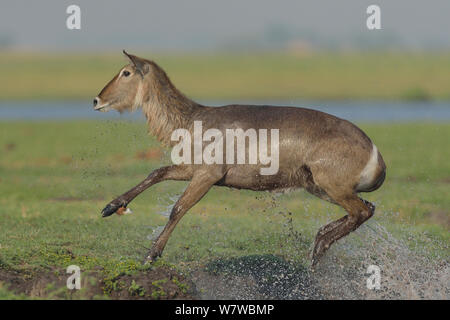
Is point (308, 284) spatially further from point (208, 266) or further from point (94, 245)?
point (94, 245)

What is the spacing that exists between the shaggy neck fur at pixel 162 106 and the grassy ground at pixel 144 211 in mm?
912

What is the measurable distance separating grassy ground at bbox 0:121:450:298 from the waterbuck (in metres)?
0.60

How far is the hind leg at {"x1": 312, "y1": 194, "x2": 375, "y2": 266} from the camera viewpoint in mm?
6391

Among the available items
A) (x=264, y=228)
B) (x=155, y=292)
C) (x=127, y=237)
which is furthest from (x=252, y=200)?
(x=155, y=292)

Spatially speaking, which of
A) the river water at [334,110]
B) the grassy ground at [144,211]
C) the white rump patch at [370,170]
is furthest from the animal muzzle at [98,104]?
the river water at [334,110]

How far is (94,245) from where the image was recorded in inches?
289

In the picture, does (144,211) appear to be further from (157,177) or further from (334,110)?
(334,110)

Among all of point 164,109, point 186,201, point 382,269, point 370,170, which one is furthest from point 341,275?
point 164,109

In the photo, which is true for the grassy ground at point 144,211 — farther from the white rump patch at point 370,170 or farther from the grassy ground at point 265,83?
the grassy ground at point 265,83

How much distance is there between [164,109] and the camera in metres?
6.79

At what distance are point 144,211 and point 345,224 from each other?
11.5 feet

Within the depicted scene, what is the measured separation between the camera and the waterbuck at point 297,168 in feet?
20.7

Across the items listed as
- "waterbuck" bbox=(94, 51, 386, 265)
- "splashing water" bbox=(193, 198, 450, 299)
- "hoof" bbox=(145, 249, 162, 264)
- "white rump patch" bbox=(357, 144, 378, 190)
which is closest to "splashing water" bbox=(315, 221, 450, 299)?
"splashing water" bbox=(193, 198, 450, 299)

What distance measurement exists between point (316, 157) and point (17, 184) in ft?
20.7
